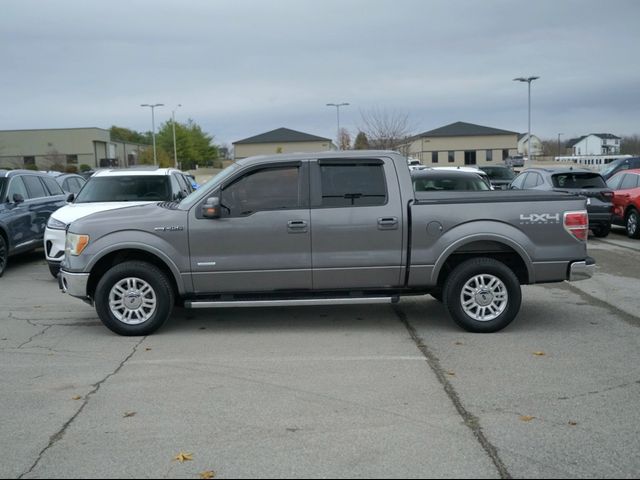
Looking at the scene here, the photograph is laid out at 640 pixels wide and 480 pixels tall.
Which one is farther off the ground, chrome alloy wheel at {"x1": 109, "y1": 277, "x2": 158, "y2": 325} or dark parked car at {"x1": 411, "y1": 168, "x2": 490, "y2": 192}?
dark parked car at {"x1": 411, "y1": 168, "x2": 490, "y2": 192}

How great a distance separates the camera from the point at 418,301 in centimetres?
898

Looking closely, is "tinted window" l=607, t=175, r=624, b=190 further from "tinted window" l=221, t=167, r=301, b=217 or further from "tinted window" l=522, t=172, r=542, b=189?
"tinted window" l=221, t=167, r=301, b=217

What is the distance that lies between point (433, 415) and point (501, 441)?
1.96ft

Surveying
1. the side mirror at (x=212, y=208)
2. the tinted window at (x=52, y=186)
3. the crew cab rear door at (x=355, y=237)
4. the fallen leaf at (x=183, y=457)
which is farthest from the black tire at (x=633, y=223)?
the fallen leaf at (x=183, y=457)

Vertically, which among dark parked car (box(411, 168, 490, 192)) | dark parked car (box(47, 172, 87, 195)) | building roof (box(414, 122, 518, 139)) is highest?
building roof (box(414, 122, 518, 139))

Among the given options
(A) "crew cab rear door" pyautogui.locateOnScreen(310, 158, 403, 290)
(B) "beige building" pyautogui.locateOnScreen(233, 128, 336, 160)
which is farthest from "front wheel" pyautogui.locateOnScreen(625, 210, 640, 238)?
(B) "beige building" pyautogui.locateOnScreen(233, 128, 336, 160)

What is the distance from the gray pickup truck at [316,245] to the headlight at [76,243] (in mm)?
11

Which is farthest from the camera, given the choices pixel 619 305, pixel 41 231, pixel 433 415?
pixel 41 231

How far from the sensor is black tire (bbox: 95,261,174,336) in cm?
708

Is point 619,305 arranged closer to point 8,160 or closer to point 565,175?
point 565,175

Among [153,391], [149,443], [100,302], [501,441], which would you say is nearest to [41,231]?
[100,302]

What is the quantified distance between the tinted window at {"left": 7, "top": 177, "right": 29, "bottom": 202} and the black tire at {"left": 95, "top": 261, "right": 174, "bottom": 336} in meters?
6.48

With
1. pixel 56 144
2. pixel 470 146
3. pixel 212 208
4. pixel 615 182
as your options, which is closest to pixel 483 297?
pixel 212 208

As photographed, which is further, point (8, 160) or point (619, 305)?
point (8, 160)
